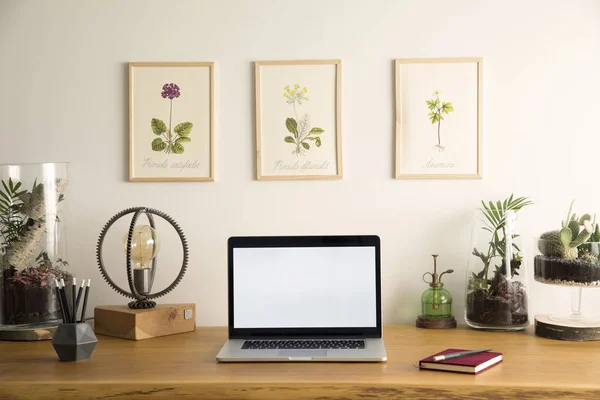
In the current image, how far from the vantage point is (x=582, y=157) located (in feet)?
6.59

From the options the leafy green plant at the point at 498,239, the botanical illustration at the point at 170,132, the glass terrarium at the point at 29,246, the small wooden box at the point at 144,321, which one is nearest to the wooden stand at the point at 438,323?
the leafy green plant at the point at 498,239

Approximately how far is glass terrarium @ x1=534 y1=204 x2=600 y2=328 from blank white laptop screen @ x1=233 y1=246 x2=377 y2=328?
0.49m

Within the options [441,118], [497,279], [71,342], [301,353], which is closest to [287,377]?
[301,353]

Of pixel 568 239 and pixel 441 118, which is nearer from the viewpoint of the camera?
pixel 568 239

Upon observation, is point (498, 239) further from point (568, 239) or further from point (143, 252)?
point (143, 252)

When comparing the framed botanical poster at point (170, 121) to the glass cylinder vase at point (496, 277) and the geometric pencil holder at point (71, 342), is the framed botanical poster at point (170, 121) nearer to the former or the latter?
the geometric pencil holder at point (71, 342)

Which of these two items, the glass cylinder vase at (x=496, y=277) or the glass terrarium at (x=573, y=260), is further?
the glass cylinder vase at (x=496, y=277)

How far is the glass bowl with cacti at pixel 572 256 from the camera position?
1.75 m

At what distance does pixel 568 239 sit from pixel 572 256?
5 cm

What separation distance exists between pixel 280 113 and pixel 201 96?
0.25 meters

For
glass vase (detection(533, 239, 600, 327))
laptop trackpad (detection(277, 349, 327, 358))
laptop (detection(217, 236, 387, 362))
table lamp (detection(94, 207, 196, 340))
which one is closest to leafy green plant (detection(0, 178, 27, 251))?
table lamp (detection(94, 207, 196, 340))

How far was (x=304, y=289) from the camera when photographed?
1.76 m

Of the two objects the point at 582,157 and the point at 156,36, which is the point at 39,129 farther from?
the point at 582,157

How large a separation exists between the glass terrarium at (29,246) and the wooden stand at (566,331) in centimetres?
133
